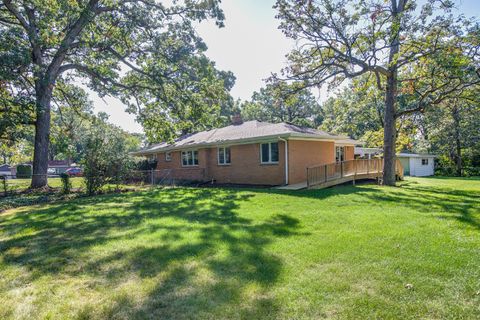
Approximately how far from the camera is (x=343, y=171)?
14.5m

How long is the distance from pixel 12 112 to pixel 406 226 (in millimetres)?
15158

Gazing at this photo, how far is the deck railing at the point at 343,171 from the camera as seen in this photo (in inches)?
521

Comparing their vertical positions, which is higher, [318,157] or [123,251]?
[318,157]

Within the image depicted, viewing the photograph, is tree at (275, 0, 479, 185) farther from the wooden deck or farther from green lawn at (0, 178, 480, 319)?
green lawn at (0, 178, 480, 319)

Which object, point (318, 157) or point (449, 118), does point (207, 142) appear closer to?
point (318, 157)

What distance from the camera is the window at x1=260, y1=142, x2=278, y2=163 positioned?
1423 centimetres

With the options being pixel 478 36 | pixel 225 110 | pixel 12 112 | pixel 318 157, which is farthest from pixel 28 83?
pixel 225 110

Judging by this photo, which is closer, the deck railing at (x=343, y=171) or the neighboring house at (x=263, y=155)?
the deck railing at (x=343, y=171)

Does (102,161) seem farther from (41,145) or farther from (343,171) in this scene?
(343,171)

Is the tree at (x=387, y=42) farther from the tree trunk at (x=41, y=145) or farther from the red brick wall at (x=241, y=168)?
the tree trunk at (x=41, y=145)

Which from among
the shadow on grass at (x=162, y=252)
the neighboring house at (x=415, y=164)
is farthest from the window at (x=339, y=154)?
the shadow on grass at (x=162, y=252)

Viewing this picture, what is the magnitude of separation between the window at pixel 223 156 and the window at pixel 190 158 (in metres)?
2.47

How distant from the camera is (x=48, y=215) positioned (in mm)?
8133

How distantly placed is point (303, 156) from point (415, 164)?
66.4ft
